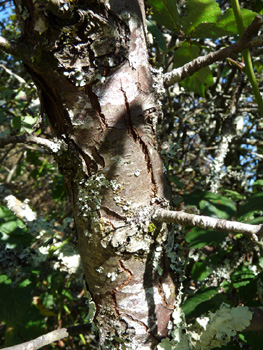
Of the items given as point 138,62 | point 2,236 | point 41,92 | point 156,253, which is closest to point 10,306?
point 2,236

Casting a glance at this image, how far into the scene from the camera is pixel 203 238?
99 cm

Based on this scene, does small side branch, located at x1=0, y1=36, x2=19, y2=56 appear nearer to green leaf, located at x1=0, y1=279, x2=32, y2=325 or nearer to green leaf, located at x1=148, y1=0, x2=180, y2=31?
green leaf, located at x1=148, y1=0, x2=180, y2=31

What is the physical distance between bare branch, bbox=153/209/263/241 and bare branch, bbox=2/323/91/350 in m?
0.34

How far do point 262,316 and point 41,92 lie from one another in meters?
0.66

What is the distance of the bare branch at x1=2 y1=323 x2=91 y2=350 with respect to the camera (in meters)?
0.62

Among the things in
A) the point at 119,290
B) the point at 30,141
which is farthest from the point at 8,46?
the point at 119,290

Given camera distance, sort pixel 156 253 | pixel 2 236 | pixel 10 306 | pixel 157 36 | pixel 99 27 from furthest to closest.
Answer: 1. pixel 2 236
2. pixel 10 306
3. pixel 157 36
4. pixel 156 253
5. pixel 99 27

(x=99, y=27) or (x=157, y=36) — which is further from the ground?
(x=157, y=36)

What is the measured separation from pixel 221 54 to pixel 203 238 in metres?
0.60

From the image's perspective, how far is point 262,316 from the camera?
0.68m

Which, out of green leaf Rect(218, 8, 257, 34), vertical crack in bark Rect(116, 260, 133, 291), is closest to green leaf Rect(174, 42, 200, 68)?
green leaf Rect(218, 8, 257, 34)

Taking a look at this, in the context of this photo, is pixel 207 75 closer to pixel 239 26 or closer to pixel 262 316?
pixel 239 26

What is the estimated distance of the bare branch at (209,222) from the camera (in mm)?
422

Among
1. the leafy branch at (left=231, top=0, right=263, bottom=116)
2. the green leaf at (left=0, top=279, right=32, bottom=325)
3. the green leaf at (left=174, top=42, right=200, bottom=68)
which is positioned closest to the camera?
the leafy branch at (left=231, top=0, right=263, bottom=116)
